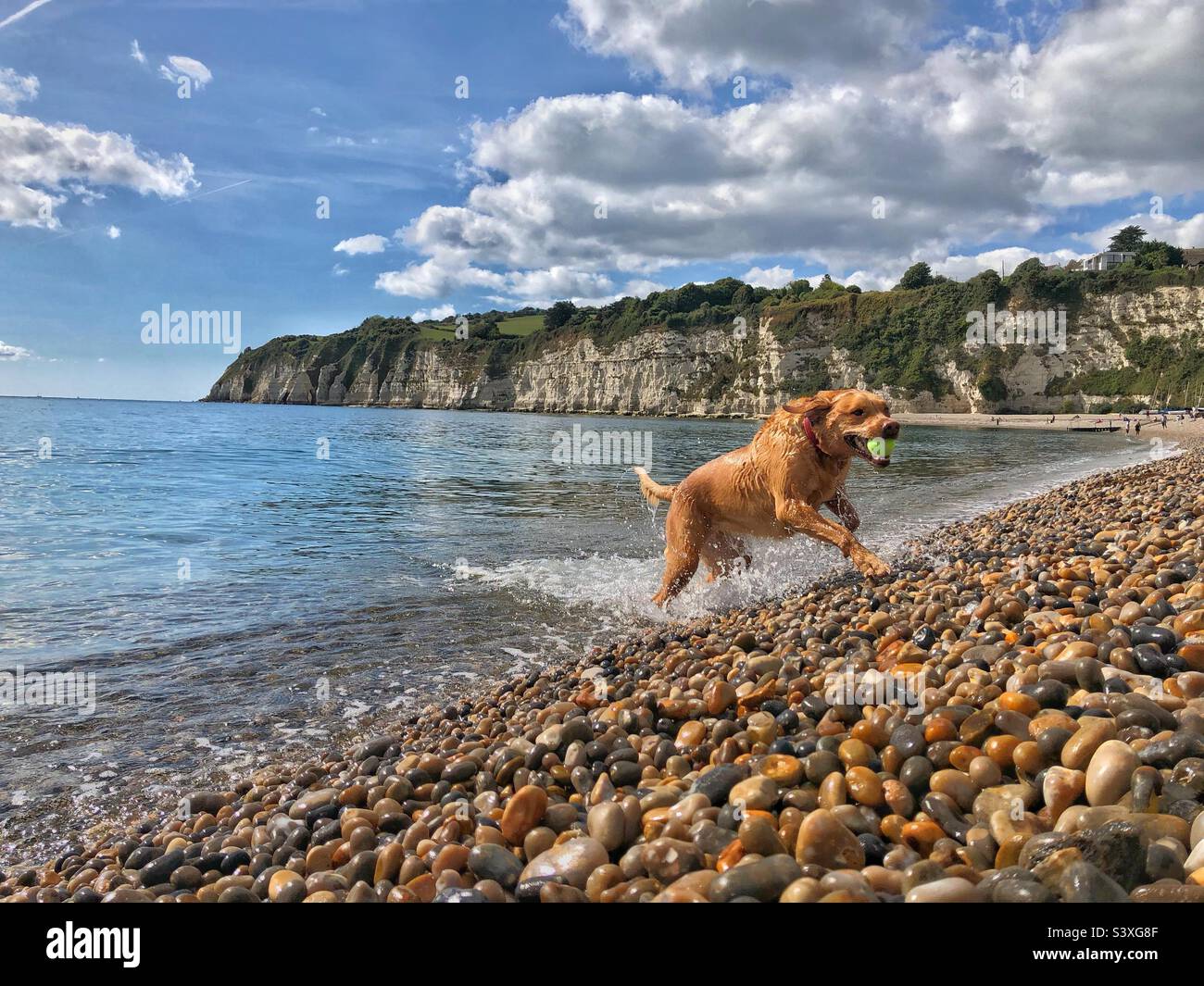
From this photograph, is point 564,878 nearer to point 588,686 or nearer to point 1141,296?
point 588,686

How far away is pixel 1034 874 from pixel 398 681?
542cm

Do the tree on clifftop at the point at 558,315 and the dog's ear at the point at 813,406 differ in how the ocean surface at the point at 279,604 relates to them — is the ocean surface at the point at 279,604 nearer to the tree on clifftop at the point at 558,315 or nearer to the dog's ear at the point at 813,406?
the dog's ear at the point at 813,406

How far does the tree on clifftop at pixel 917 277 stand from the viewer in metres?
127

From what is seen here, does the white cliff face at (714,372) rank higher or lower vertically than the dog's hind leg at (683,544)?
higher

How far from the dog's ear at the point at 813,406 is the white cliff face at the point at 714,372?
321ft

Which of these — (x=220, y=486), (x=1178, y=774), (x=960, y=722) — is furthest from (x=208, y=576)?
(x=220, y=486)

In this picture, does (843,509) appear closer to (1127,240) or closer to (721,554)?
(721,554)

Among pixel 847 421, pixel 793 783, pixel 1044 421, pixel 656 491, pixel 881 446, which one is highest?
pixel 1044 421

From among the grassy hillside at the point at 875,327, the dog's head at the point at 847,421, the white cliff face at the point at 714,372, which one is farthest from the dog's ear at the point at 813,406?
the white cliff face at the point at 714,372

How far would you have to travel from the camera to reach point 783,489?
23.1 feet

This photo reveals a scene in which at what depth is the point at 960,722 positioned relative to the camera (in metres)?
2.99

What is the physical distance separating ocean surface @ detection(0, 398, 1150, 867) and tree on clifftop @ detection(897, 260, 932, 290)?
397 feet

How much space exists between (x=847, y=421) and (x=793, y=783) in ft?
15.2

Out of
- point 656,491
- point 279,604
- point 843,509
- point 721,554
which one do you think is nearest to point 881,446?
point 843,509
